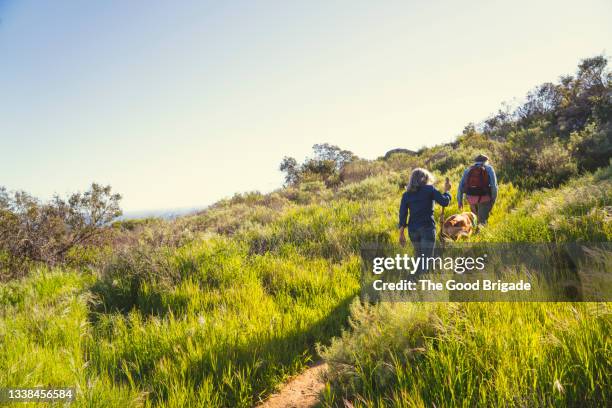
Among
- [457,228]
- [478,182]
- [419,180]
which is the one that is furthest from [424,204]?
[478,182]

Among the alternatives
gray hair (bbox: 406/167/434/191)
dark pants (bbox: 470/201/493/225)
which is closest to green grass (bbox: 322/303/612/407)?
gray hair (bbox: 406/167/434/191)

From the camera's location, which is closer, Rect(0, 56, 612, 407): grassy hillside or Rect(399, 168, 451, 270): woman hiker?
Rect(0, 56, 612, 407): grassy hillside

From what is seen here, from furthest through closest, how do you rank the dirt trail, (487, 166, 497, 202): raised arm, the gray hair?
1. (487, 166, 497, 202): raised arm
2. the gray hair
3. the dirt trail

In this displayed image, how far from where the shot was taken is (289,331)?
12.8 feet

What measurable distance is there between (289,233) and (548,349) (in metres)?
6.40

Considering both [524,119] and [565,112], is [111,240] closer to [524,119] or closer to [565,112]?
[565,112]

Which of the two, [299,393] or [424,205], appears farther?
[424,205]

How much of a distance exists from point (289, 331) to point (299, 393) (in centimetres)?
81

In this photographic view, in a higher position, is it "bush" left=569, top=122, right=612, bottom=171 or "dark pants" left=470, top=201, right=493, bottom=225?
"bush" left=569, top=122, right=612, bottom=171

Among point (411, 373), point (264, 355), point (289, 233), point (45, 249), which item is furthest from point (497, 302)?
point (45, 249)

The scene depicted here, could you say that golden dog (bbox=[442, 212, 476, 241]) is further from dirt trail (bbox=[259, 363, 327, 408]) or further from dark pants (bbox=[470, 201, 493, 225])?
dirt trail (bbox=[259, 363, 327, 408])

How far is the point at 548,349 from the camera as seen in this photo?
87.0 inches

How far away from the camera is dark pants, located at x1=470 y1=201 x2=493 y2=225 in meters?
7.85

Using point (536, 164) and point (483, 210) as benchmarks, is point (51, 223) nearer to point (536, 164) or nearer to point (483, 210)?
point (483, 210)
